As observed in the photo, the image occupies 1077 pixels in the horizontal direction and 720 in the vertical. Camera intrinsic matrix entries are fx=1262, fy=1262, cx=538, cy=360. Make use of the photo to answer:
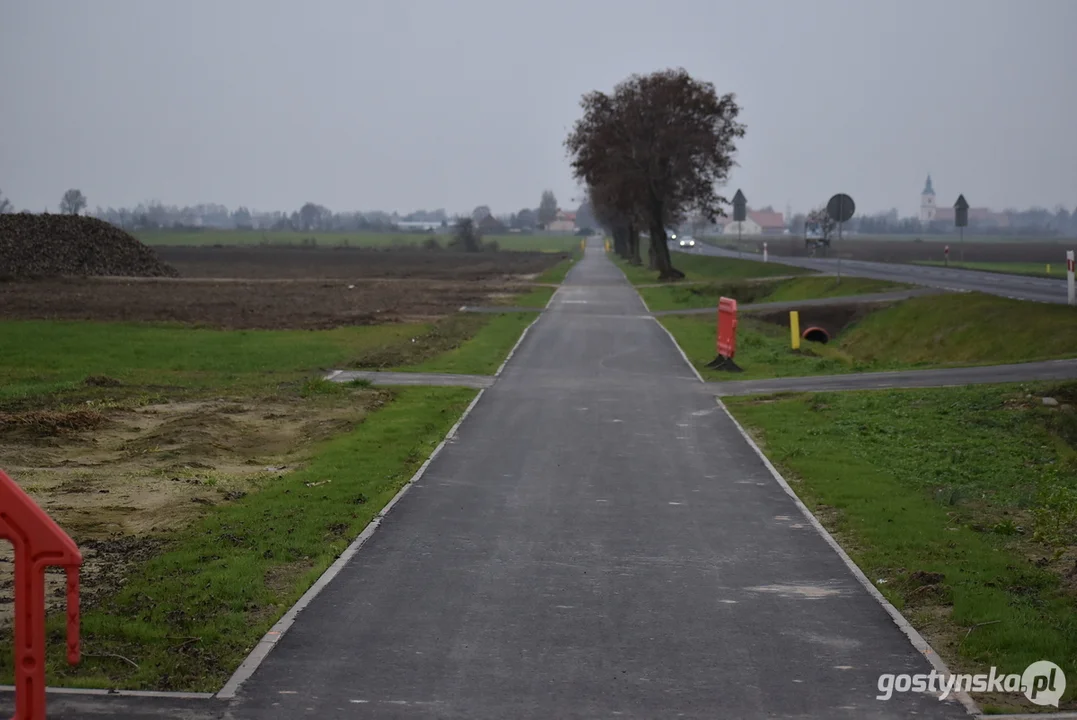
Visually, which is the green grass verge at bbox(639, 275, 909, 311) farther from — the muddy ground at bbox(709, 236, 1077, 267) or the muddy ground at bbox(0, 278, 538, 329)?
Result: the muddy ground at bbox(709, 236, 1077, 267)

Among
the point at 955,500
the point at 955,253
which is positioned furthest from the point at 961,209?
the point at 955,253

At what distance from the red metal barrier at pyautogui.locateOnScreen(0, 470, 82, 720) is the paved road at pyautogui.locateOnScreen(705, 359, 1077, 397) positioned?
56.0 ft

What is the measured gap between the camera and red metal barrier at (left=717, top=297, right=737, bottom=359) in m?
25.8

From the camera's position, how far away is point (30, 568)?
213 inches

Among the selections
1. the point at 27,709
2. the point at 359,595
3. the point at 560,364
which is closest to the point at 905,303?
the point at 560,364

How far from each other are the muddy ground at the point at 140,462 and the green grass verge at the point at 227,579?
35 centimetres

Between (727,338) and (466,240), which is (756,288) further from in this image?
(466,240)

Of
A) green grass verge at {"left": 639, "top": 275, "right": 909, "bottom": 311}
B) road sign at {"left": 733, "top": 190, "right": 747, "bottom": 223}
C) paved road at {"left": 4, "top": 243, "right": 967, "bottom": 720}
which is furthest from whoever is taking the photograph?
road sign at {"left": 733, "top": 190, "right": 747, "bottom": 223}

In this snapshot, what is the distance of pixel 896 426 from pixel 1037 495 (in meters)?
4.68

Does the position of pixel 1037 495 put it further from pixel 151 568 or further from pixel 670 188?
pixel 670 188

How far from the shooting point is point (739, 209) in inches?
3059

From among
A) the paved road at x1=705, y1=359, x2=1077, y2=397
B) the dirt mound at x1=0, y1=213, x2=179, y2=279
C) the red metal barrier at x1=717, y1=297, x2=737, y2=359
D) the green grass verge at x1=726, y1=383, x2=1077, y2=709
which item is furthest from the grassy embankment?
the dirt mound at x1=0, y1=213, x2=179, y2=279

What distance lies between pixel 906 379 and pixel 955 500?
10.1 m

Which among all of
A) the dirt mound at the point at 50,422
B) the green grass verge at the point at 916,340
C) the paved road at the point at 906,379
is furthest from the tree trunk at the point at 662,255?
the dirt mound at the point at 50,422
